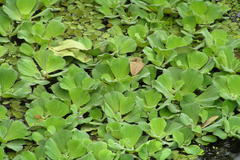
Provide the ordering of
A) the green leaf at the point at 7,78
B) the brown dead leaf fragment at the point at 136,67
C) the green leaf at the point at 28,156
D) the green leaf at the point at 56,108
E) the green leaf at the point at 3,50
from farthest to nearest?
1. the green leaf at the point at 3,50
2. the brown dead leaf fragment at the point at 136,67
3. the green leaf at the point at 7,78
4. the green leaf at the point at 56,108
5. the green leaf at the point at 28,156

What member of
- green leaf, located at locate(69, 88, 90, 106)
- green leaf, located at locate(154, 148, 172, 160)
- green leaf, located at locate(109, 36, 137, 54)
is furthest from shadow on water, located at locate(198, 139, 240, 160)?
green leaf, located at locate(109, 36, 137, 54)

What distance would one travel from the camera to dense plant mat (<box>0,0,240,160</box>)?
2070mm

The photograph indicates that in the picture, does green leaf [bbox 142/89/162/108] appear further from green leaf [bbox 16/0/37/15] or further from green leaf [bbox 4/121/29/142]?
green leaf [bbox 16/0/37/15]

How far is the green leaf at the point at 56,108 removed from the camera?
2.17 metres

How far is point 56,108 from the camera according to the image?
217cm

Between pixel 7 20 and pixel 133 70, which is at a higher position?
pixel 7 20

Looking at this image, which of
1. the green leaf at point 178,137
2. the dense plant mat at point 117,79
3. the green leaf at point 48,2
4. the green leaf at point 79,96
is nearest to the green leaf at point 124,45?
the dense plant mat at point 117,79

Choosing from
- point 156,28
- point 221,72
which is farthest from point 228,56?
point 156,28

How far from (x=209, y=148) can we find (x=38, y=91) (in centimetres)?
82

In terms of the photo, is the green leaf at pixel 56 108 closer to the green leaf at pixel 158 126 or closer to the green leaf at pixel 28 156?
the green leaf at pixel 28 156

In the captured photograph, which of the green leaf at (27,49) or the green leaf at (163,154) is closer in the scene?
the green leaf at (163,154)

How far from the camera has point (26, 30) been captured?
264 centimetres

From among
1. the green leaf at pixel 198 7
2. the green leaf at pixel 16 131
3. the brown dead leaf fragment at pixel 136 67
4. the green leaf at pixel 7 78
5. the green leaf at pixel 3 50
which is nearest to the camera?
the green leaf at pixel 16 131

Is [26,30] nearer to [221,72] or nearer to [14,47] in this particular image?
[14,47]
